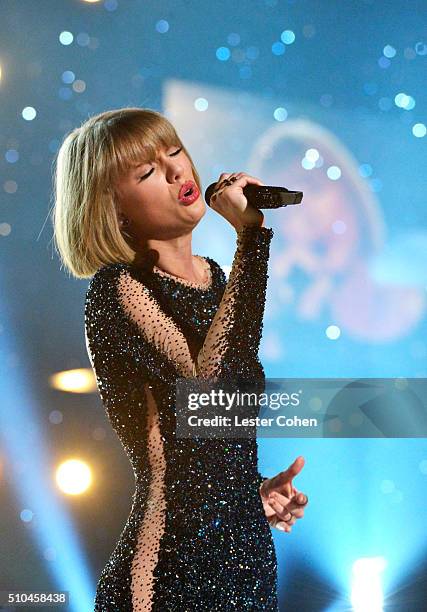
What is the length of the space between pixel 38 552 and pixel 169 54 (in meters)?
1.36

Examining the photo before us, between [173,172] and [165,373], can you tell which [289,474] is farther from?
[173,172]

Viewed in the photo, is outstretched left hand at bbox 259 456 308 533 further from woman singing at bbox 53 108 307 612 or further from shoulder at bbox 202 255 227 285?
shoulder at bbox 202 255 227 285

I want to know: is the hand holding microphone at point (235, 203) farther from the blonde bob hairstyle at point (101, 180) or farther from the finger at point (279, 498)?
the finger at point (279, 498)

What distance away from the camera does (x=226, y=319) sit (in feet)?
3.93

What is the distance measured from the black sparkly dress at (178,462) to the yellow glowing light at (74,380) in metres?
0.79

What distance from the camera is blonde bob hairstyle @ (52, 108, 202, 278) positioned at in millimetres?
1335

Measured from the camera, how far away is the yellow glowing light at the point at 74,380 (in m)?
2.01

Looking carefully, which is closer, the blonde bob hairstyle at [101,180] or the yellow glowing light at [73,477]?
the blonde bob hairstyle at [101,180]

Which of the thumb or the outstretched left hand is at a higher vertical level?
the thumb

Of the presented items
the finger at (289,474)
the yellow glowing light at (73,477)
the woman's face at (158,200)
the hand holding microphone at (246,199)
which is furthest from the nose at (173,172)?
the yellow glowing light at (73,477)

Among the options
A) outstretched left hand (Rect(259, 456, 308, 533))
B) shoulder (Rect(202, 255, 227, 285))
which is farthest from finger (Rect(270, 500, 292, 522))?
shoulder (Rect(202, 255, 227, 285))

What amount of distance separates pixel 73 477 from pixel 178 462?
0.86 m

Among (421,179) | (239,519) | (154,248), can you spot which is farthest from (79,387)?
(421,179)

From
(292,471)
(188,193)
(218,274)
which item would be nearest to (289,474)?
(292,471)
